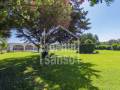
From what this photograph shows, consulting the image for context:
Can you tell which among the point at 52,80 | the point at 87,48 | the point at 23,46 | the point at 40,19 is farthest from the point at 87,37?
the point at 52,80

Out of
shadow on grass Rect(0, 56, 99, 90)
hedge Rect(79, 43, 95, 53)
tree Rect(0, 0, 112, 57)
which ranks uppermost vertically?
tree Rect(0, 0, 112, 57)

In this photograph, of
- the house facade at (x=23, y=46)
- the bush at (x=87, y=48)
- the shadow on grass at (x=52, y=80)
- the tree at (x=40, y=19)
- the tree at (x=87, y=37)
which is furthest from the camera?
the tree at (x=87, y=37)

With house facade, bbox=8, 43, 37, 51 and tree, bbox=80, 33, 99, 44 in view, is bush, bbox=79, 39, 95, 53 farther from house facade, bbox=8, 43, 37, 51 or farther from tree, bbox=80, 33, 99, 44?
house facade, bbox=8, 43, 37, 51

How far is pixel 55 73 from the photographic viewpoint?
15.7m

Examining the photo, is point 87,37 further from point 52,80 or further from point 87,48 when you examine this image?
point 52,80

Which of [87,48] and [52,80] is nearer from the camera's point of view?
[52,80]

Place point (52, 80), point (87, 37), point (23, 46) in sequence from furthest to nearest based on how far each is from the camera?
point (87, 37) < point (23, 46) < point (52, 80)

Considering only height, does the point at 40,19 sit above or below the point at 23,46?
above

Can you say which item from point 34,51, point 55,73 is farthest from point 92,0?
point 34,51

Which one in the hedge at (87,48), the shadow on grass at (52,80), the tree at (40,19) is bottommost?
the shadow on grass at (52,80)

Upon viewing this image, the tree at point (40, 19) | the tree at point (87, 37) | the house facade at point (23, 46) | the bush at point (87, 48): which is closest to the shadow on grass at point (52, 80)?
the tree at point (40, 19)

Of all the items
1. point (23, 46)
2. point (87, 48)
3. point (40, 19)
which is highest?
point (40, 19)

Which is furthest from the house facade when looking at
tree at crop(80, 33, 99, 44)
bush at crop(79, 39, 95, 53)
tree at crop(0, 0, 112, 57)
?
tree at crop(0, 0, 112, 57)

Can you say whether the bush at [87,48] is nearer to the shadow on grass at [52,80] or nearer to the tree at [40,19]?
the tree at [40,19]
